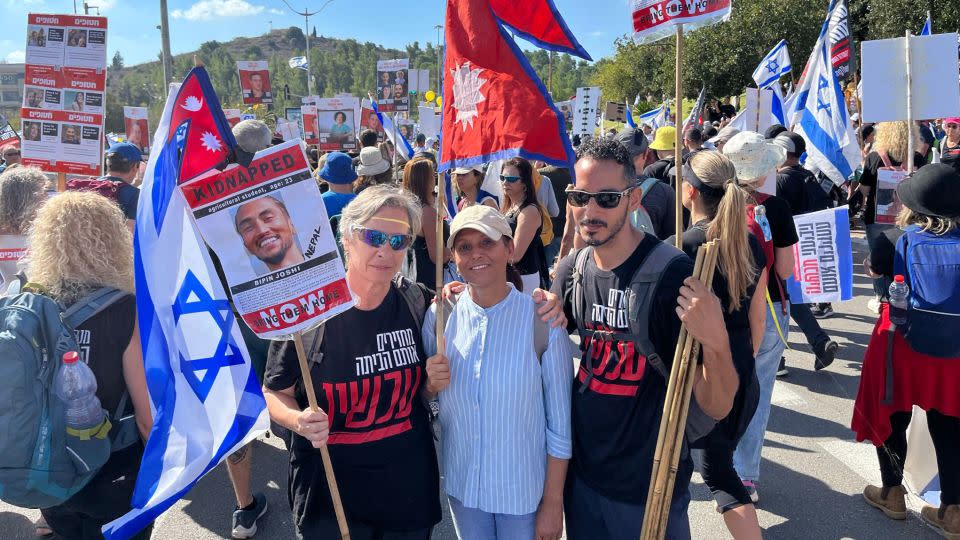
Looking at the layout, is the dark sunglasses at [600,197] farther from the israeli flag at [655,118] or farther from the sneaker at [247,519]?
→ the israeli flag at [655,118]

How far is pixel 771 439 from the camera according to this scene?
189 inches

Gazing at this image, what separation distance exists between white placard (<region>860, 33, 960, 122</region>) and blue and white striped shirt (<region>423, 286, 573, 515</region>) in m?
4.14

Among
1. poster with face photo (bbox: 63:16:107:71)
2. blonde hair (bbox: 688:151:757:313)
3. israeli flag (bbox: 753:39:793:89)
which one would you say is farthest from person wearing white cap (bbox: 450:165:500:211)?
israeli flag (bbox: 753:39:793:89)

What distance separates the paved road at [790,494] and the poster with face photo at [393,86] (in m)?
13.4

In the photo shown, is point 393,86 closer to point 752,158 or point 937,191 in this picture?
point 752,158

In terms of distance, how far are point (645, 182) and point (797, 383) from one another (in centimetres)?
237

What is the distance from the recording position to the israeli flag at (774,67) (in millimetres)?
9594

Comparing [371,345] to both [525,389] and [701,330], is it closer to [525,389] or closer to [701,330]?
[525,389]

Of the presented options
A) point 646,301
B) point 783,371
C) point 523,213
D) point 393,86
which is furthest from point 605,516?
point 393,86

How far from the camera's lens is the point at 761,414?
12.4 feet

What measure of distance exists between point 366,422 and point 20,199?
8.30 ft

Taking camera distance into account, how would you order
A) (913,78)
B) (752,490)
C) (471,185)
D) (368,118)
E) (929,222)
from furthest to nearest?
(368,118), (471,185), (913,78), (752,490), (929,222)

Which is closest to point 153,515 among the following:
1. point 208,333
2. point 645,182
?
point 208,333

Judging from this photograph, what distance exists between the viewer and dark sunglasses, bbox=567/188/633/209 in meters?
2.26
